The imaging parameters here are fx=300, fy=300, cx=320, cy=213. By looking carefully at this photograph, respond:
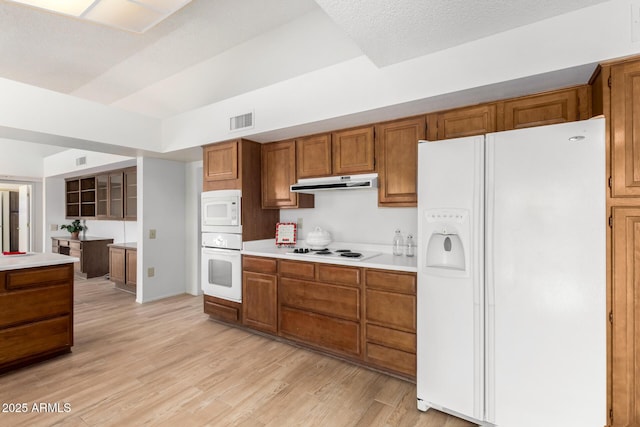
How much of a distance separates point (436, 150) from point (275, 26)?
68.2 inches

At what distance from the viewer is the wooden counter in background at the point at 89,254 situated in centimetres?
621

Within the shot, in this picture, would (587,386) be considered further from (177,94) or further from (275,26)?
(177,94)

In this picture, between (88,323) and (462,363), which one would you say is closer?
(462,363)

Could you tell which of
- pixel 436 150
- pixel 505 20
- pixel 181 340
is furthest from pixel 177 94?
pixel 505 20

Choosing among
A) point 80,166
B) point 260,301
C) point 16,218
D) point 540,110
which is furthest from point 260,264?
point 16,218

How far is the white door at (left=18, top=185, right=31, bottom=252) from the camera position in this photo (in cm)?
697

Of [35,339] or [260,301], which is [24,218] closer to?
[35,339]

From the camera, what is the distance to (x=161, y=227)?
477 centimetres

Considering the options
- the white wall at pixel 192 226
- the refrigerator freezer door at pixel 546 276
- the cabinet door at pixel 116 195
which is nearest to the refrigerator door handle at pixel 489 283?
the refrigerator freezer door at pixel 546 276

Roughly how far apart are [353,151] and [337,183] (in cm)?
37

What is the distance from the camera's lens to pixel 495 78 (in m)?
2.03

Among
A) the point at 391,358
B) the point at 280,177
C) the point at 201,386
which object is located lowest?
the point at 201,386

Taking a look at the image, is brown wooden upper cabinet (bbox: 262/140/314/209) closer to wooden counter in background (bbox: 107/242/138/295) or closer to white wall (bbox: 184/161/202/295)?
white wall (bbox: 184/161/202/295)

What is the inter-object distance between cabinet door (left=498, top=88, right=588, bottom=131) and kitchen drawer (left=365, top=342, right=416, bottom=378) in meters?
1.96
